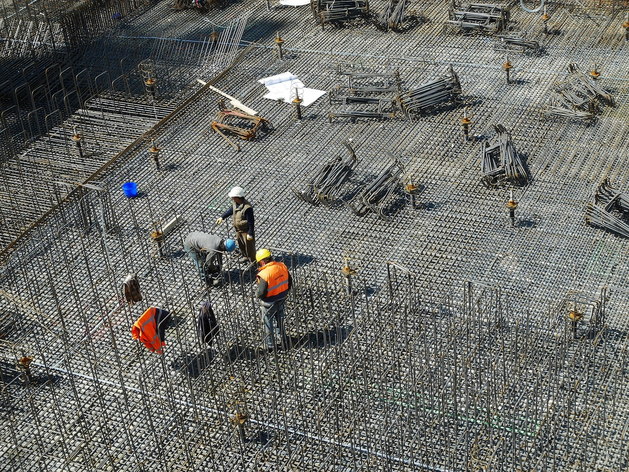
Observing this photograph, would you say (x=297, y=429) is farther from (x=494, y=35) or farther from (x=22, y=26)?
(x=22, y=26)

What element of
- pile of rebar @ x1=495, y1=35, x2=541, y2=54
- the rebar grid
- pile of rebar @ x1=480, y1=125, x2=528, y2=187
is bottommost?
the rebar grid

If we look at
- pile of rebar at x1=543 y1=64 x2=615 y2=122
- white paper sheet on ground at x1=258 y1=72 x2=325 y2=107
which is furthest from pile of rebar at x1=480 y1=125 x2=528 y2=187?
white paper sheet on ground at x1=258 y1=72 x2=325 y2=107

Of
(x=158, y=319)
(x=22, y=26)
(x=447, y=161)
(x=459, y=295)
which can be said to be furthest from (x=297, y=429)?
(x=22, y=26)

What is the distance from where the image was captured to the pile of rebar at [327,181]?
59.7ft

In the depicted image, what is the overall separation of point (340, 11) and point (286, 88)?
3.65 meters

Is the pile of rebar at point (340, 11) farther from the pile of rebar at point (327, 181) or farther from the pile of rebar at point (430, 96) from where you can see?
the pile of rebar at point (327, 181)

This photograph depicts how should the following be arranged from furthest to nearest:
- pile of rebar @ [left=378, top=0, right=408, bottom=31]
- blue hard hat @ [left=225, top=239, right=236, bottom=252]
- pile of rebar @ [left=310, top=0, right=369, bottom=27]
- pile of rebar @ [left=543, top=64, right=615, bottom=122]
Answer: pile of rebar @ [left=310, top=0, right=369, bottom=27]
pile of rebar @ [left=378, top=0, right=408, bottom=31]
pile of rebar @ [left=543, top=64, right=615, bottom=122]
blue hard hat @ [left=225, top=239, right=236, bottom=252]

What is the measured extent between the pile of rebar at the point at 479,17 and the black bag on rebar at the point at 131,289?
11.6 meters

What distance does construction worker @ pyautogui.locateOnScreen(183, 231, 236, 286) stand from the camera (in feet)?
52.6

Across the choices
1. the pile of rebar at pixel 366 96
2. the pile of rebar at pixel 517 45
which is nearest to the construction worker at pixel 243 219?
the pile of rebar at pixel 366 96

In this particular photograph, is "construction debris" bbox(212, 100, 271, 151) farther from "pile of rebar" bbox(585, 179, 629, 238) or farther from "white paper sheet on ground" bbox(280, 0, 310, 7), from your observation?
"pile of rebar" bbox(585, 179, 629, 238)

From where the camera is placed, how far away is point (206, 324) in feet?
48.5

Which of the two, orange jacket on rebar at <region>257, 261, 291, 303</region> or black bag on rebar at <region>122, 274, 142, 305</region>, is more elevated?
orange jacket on rebar at <region>257, 261, 291, 303</region>

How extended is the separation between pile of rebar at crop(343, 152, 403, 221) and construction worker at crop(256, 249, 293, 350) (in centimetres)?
329
